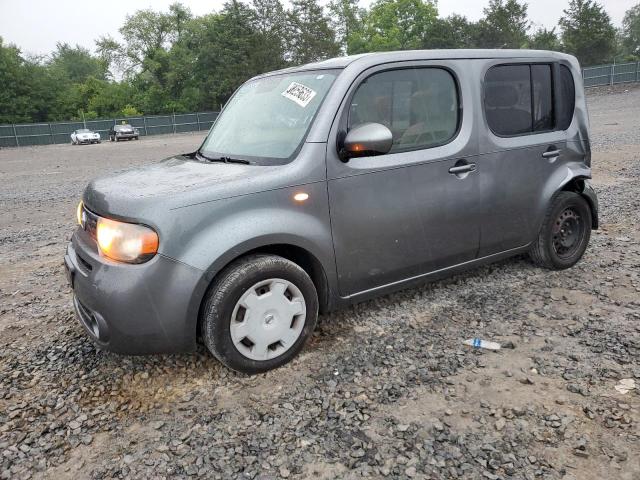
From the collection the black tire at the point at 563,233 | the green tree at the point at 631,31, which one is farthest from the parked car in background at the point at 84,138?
the green tree at the point at 631,31

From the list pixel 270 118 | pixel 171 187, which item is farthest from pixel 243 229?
pixel 270 118

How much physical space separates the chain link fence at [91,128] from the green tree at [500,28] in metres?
36.2

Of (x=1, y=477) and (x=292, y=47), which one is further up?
(x=292, y=47)

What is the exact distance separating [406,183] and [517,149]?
1.15 metres

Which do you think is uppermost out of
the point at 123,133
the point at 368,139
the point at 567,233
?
the point at 123,133

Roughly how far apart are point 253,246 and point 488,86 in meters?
2.24

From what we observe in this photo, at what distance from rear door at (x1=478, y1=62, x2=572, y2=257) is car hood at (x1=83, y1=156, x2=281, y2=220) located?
177 centimetres

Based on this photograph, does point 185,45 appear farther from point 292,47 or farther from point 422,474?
point 422,474

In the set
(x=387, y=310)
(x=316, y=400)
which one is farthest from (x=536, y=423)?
(x=387, y=310)

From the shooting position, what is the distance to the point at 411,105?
3361 mm

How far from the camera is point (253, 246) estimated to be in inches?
110

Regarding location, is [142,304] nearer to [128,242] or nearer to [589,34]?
[128,242]

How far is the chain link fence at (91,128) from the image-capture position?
142ft

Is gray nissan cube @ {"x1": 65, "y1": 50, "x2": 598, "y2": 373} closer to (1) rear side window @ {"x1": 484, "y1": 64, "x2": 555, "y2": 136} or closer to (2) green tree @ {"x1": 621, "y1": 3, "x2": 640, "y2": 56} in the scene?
(1) rear side window @ {"x1": 484, "y1": 64, "x2": 555, "y2": 136}
